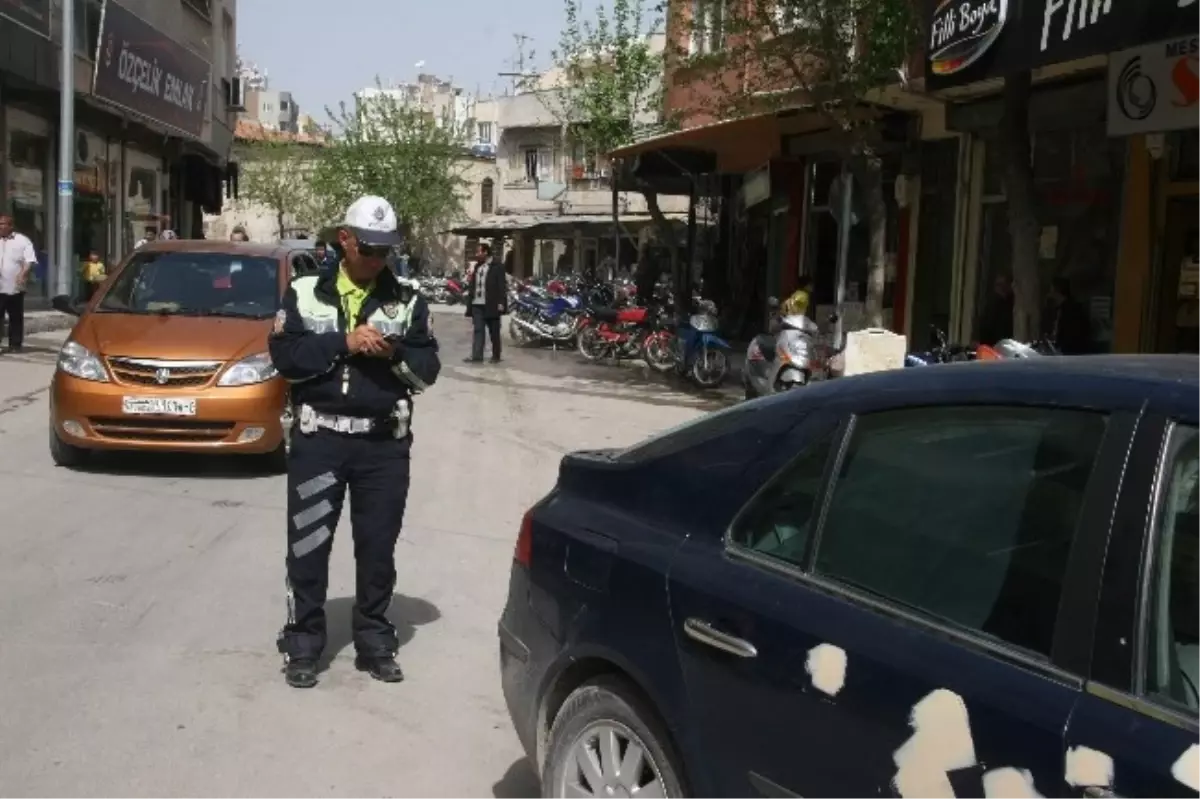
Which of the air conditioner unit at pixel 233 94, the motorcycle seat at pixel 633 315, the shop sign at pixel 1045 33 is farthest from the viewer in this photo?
the air conditioner unit at pixel 233 94

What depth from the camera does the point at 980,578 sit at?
257 cm

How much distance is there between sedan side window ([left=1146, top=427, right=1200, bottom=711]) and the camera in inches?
88.5

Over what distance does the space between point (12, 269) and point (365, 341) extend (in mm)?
12675

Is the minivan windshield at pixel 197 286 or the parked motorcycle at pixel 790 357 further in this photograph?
the parked motorcycle at pixel 790 357

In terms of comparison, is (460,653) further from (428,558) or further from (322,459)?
(428,558)

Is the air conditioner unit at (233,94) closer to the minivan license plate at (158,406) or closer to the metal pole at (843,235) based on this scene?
the metal pole at (843,235)

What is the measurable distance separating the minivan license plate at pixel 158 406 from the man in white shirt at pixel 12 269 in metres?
8.13

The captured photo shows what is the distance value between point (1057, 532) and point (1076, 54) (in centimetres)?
753

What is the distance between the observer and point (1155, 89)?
10.8m

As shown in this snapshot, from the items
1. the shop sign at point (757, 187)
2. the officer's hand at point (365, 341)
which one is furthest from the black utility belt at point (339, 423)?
the shop sign at point (757, 187)

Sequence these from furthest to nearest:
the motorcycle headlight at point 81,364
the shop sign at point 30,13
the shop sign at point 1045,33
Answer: the shop sign at point 30,13 < the motorcycle headlight at point 81,364 < the shop sign at point 1045,33

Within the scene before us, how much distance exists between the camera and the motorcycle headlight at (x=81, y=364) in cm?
892

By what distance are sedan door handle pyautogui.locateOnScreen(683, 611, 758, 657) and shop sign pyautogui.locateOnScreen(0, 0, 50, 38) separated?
18722 millimetres

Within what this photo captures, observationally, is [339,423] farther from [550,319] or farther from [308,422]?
[550,319]
